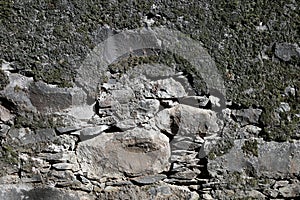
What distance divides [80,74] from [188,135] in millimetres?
582

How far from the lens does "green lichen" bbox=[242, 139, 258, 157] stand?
2070mm

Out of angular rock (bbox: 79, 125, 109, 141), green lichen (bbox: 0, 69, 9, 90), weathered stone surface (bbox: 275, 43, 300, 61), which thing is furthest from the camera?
weathered stone surface (bbox: 275, 43, 300, 61)

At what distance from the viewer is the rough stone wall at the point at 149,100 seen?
6.04 ft

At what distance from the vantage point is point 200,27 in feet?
6.41

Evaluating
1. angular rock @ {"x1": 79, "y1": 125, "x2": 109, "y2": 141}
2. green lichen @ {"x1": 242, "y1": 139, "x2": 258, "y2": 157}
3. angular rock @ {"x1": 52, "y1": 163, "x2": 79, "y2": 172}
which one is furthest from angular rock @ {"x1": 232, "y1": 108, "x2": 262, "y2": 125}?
angular rock @ {"x1": 52, "y1": 163, "x2": 79, "y2": 172}

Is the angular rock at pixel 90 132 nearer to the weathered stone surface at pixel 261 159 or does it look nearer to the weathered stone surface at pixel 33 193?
the weathered stone surface at pixel 33 193

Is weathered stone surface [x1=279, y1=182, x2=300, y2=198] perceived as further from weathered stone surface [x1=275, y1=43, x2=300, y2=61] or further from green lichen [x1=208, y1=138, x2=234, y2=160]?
weathered stone surface [x1=275, y1=43, x2=300, y2=61]

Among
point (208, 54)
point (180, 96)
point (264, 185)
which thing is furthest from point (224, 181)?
point (208, 54)

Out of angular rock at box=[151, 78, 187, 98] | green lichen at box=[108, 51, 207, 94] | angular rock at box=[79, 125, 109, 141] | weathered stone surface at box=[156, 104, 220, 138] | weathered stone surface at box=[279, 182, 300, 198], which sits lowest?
weathered stone surface at box=[279, 182, 300, 198]

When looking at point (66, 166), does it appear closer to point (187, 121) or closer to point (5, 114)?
point (5, 114)

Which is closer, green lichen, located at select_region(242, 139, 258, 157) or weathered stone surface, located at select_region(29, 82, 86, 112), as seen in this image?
weathered stone surface, located at select_region(29, 82, 86, 112)

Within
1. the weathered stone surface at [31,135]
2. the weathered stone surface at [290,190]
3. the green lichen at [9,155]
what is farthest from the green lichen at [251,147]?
the green lichen at [9,155]

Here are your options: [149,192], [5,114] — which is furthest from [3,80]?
[149,192]

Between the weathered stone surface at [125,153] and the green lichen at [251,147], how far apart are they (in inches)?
15.2
